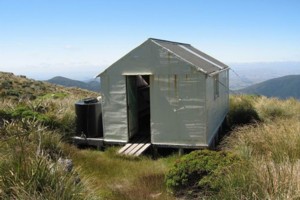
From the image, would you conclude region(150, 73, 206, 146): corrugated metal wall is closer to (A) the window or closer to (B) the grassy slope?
(B) the grassy slope

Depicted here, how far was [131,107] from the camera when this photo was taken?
1223 cm

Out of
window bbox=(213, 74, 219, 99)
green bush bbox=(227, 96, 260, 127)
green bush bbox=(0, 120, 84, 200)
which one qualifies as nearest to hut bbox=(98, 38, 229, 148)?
window bbox=(213, 74, 219, 99)

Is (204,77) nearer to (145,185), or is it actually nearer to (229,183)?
(145,185)

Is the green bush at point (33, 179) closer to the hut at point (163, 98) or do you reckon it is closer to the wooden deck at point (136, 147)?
the wooden deck at point (136, 147)

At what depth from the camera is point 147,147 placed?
1134cm

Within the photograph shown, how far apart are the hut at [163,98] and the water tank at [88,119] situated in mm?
480

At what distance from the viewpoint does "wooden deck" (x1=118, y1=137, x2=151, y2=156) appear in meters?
11.0

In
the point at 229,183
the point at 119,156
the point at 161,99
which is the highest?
the point at 161,99

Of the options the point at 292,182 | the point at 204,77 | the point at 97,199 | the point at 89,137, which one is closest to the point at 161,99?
the point at 204,77

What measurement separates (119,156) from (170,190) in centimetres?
376

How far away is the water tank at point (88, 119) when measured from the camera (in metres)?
12.4

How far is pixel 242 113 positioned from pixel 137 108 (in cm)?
628

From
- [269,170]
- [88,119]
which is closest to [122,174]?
[88,119]

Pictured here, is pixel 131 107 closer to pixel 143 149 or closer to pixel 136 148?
pixel 136 148
